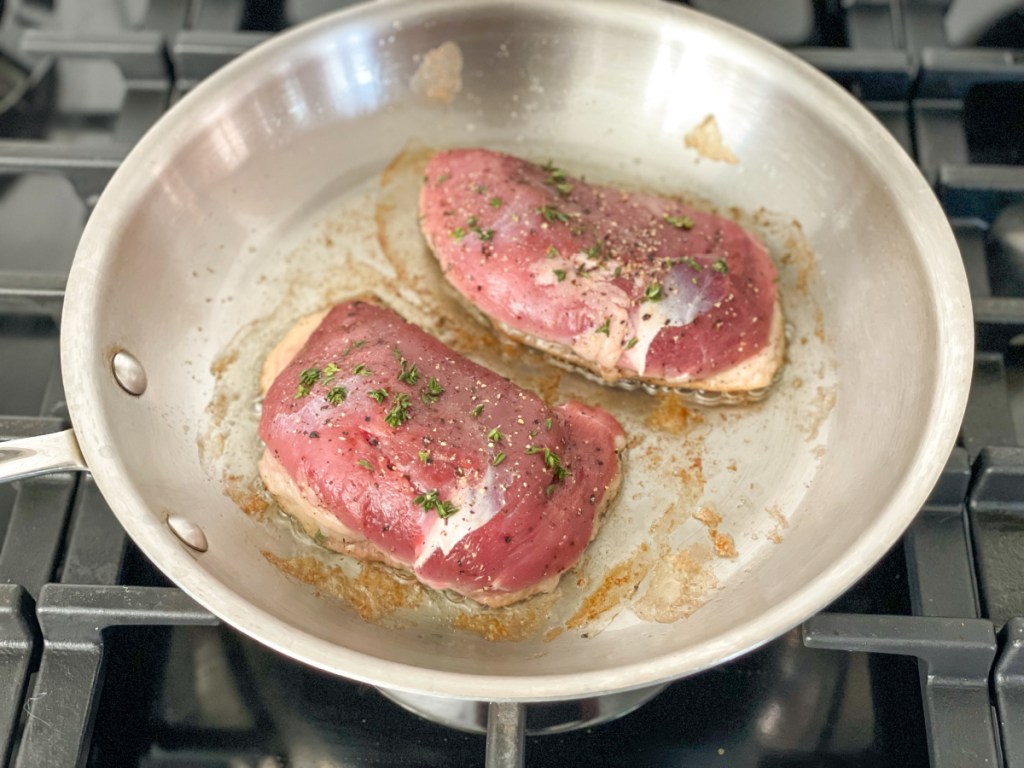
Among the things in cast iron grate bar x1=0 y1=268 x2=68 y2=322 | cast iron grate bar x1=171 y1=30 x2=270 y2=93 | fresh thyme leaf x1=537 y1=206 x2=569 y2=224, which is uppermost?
cast iron grate bar x1=171 y1=30 x2=270 y2=93

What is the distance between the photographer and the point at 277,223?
1.96 metres

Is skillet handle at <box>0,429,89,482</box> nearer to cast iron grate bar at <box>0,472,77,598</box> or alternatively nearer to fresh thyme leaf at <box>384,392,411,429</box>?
cast iron grate bar at <box>0,472,77,598</box>

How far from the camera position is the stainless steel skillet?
141 cm

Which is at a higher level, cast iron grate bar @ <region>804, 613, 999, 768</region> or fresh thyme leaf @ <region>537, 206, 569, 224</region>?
fresh thyme leaf @ <region>537, 206, 569, 224</region>

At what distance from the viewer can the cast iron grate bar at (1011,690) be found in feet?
4.45

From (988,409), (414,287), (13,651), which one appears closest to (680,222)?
(414,287)

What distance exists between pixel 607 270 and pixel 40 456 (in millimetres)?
997

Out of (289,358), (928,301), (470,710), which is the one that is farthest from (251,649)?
(928,301)

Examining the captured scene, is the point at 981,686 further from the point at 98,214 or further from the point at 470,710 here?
the point at 98,214

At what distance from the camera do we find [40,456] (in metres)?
1.41

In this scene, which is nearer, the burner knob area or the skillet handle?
the skillet handle

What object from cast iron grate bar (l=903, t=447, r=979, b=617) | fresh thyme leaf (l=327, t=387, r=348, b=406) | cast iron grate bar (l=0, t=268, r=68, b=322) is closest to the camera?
cast iron grate bar (l=903, t=447, r=979, b=617)

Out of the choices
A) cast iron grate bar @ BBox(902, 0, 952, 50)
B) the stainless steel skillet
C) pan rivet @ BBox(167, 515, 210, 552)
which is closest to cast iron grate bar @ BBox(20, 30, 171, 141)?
the stainless steel skillet

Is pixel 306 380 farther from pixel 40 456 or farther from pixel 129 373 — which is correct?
pixel 40 456
